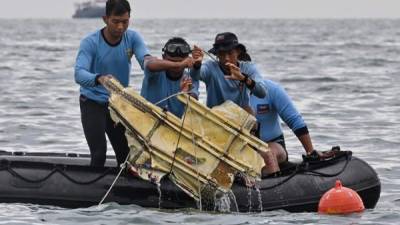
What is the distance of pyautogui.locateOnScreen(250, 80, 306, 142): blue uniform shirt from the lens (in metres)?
13.5

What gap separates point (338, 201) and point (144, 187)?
6.46 ft

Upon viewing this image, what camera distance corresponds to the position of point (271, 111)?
13609 mm

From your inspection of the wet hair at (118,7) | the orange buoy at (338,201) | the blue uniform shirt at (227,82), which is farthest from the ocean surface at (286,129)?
the wet hair at (118,7)

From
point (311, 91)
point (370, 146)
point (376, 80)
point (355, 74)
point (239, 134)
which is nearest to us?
point (239, 134)

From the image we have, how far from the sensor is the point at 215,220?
495 inches

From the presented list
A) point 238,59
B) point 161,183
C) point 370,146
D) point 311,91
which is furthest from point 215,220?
point 311,91

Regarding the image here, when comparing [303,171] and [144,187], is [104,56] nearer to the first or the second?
[144,187]

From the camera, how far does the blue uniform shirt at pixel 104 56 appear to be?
42.4ft

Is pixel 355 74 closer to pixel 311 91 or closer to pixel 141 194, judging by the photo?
pixel 311 91

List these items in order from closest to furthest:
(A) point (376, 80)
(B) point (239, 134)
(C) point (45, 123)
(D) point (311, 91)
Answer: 1. (B) point (239, 134)
2. (C) point (45, 123)
3. (D) point (311, 91)
4. (A) point (376, 80)

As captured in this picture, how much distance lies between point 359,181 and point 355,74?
94.7 ft

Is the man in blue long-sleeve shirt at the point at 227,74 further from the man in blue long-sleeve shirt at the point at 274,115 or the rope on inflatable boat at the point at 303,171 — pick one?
the rope on inflatable boat at the point at 303,171

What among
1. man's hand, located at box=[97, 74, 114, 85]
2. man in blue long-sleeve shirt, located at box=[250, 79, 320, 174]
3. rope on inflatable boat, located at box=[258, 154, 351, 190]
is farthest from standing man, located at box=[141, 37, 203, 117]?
rope on inflatable boat, located at box=[258, 154, 351, 190]

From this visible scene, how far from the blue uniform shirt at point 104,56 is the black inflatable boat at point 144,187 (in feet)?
2.61
